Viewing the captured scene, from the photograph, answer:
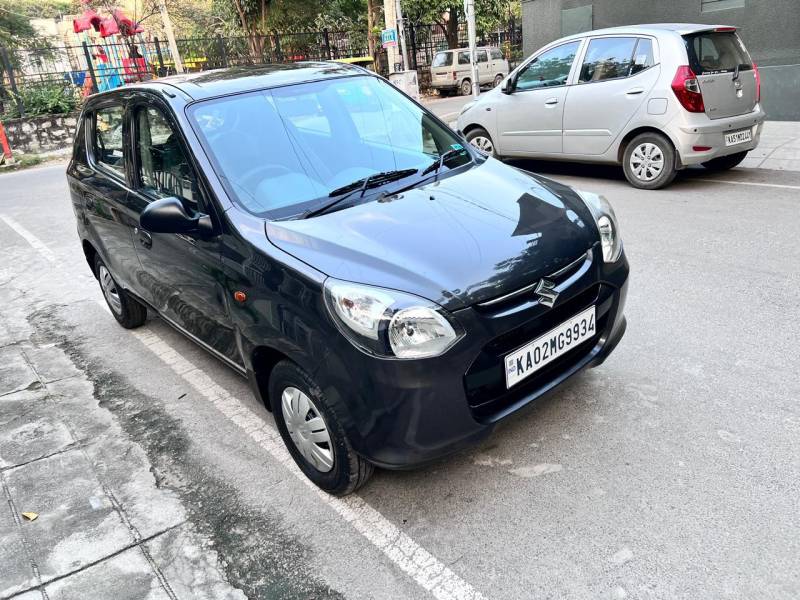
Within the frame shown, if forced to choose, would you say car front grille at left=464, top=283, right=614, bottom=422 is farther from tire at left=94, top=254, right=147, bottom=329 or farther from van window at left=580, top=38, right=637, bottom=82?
van window at left=580, top=38, right=637, bottom=82

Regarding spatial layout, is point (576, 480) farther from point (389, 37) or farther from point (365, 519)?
point (389, 37)

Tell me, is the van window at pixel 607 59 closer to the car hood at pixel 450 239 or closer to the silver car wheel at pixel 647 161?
the silver car wheel at pixel 647 161

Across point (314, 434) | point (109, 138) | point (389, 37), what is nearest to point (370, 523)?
point (314, 434)

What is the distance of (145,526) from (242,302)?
1079mm

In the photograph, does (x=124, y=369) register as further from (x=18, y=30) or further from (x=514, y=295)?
(x=18, y=30)

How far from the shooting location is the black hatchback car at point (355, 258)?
2373 millimetres

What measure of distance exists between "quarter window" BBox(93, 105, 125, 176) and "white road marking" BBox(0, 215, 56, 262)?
128 inches

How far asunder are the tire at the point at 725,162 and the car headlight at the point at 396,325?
21.4ft

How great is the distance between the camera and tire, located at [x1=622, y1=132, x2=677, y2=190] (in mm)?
6973

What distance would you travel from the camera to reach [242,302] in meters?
2.85

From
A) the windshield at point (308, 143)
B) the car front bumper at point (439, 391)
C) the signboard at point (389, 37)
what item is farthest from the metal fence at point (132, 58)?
the car front bumper at point (439, 391)

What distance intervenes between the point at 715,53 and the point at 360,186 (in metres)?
5.62

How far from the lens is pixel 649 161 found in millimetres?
7160

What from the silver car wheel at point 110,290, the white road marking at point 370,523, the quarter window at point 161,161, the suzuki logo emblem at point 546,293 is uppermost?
the quarter window at point 161,161
